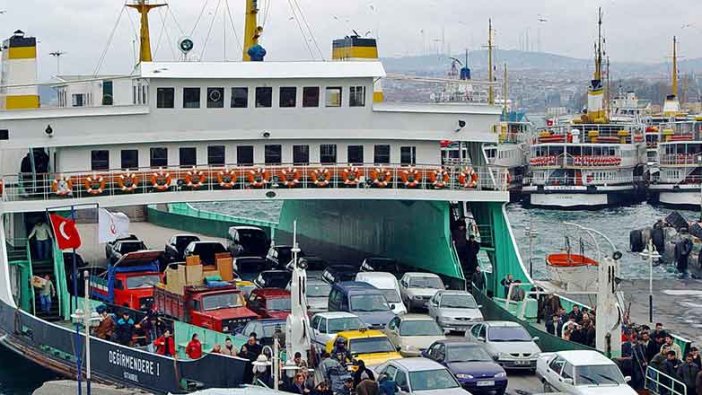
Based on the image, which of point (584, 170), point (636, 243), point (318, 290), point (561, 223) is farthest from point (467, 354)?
point (584, 170)

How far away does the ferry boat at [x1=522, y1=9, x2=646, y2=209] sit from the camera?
341 feet

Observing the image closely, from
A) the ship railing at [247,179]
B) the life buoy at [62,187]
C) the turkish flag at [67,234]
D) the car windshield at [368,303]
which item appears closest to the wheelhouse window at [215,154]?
the ship railing at [247,179]

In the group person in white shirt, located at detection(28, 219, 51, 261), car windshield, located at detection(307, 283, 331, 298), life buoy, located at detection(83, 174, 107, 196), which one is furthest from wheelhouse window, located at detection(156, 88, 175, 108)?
car windshield, located at detection(307, 283, 331, 298)

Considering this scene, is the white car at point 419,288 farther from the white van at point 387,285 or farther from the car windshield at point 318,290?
the car windshield at point 318,290

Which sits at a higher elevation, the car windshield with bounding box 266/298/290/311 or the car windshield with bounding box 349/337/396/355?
the car windshield with bounding box 266/298/290/311

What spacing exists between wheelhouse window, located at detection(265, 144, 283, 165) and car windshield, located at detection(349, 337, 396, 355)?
10.2 m

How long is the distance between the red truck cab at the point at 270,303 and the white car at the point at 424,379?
21.8 ft

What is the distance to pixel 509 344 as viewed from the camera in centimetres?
2572

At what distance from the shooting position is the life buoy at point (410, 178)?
1315 inches

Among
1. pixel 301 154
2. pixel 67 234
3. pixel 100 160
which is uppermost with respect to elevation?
pixel 301 154

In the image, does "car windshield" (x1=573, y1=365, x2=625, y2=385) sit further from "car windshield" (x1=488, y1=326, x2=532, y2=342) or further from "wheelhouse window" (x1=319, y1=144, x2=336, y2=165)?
"wheelhouse window" (x1=319, y1=144, x2=336, y2=165)

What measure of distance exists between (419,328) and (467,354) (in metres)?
2.98

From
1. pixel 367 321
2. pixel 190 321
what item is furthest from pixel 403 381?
pixel 190 321

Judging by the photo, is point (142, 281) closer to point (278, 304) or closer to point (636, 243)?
point (278, 304)
